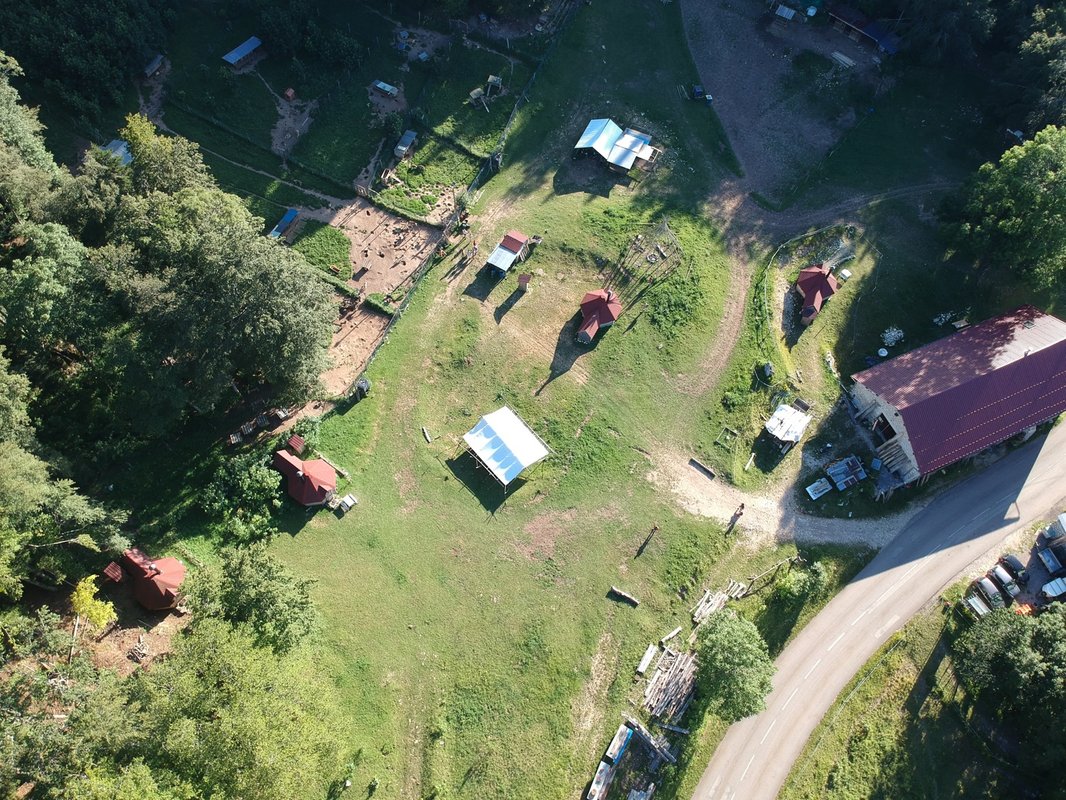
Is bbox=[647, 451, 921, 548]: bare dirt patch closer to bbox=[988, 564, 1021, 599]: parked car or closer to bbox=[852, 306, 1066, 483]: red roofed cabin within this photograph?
bbox=[852, 306, 1066, 483]: red roofed cabin

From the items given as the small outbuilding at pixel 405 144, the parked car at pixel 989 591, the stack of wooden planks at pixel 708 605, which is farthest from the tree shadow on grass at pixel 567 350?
the parked car at pixel 989 591

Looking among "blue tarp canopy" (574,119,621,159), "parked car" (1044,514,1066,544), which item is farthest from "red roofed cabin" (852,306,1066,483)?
"blue tarp canopy" (574,119,621,159)

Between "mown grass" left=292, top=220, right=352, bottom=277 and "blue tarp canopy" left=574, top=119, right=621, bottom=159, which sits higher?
"blue tarp canopy" left=574, top=119, right=621, bottom=159

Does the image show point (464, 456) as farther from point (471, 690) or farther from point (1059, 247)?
point (1059, 247)

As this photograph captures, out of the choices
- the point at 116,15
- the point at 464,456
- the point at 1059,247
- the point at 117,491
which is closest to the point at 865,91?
the point at 1059,247

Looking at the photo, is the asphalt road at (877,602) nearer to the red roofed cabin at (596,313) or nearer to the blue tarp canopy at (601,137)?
the red roofed cabin at (596,313)
